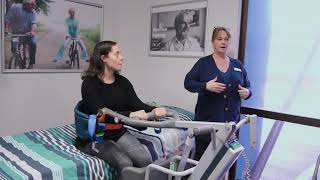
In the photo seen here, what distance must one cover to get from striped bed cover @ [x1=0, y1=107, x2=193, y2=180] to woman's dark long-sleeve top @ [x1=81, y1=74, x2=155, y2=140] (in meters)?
0.23

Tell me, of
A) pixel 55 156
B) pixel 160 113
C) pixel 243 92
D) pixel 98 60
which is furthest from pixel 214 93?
pixel 55 156

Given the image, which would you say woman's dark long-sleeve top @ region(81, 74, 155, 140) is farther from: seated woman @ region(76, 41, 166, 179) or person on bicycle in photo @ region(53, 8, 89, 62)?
person on bicycle in photo @ region(53, 8, 89, 62)

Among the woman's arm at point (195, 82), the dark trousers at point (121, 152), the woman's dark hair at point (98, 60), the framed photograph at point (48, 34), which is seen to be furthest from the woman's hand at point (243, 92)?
the framed photograph at point (48, 34)

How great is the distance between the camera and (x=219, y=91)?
2197 mm

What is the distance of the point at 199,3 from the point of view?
10.3 ft

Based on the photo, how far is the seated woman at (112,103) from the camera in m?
1.96

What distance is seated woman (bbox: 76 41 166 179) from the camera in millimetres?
1957

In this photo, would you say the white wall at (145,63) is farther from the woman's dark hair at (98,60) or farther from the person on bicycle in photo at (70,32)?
the woman's dark hair at (98,60)

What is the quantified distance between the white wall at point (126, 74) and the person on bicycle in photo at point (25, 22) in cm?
26

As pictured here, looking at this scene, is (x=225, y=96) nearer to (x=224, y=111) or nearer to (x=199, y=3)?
(x=224, y=111)

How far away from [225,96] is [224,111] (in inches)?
4.4

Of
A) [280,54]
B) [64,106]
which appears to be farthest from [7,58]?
[280,54]

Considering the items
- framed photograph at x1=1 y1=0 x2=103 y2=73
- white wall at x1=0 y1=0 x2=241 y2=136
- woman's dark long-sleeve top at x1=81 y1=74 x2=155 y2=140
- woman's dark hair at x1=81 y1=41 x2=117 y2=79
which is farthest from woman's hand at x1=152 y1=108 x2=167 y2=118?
framed photograph at x1=1 y1=0 x2=103 y2=73

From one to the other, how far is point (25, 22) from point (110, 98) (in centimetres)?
131
